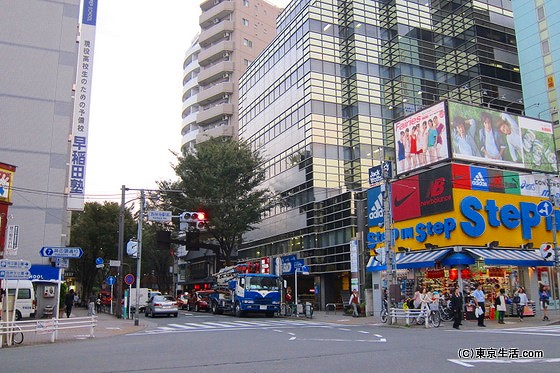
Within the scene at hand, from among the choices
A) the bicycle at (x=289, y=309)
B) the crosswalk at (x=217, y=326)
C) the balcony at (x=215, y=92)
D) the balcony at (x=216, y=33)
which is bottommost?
the crosswalk at (x=217, y=326)

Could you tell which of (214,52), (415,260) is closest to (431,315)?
(415,260)

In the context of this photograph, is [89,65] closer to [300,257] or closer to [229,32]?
[300,257]

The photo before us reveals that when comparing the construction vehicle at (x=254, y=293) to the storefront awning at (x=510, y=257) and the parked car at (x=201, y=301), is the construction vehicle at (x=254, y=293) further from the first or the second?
the storefront awning at (x=510, y=257)

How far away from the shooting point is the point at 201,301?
4169cm

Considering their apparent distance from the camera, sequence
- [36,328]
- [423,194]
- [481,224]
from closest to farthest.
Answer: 1. [36,328]
2. [481,224]
3. [423,194]

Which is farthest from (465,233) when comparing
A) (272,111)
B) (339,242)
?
(272,111)

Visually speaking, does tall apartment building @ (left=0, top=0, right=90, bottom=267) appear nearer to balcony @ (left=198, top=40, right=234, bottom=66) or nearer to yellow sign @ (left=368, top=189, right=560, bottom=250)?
yellow sign @ (left=368, top=189, right=560, bottom=250)

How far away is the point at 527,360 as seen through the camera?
10383mm

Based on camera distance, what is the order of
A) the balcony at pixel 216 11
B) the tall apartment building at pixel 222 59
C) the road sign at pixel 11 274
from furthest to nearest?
1. the balcony at pixel 216 11
2. the tall apartment building at pixel 222 59
3. the road sign at pixel 11 274

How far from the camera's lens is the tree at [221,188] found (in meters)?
42.9

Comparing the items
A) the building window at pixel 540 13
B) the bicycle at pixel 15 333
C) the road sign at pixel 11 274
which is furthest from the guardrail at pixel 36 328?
the building window at pixel 540 13

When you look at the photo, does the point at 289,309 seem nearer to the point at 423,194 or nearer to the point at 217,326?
the point at 217,326

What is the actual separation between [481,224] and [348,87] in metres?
24.2

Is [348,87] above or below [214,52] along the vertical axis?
below
